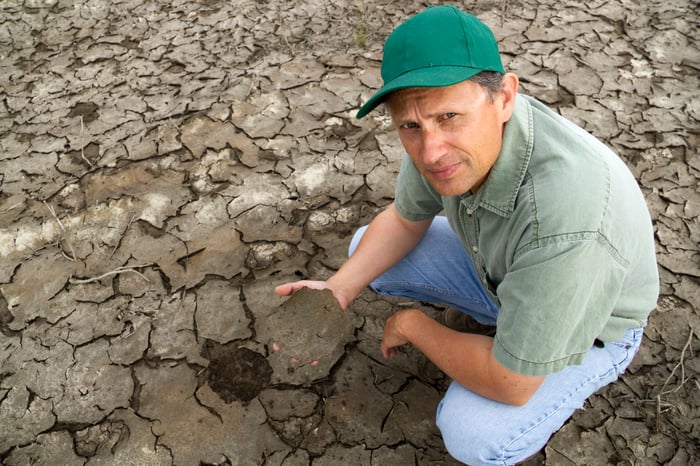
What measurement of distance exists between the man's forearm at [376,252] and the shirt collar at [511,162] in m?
0.51

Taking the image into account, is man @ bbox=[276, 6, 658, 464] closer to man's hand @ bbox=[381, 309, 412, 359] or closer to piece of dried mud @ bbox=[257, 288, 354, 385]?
man's hand @ bbox=[381, 309, 412, 359]

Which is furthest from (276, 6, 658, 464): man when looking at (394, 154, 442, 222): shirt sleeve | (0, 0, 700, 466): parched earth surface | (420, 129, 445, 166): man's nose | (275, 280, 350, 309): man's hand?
(0, 0, 700, 466): parched earth surface

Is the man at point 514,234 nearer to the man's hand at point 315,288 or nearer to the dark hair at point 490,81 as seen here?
the dark hair at point 490,81

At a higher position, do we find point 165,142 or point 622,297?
point 622,297

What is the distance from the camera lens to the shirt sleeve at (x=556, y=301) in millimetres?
1066

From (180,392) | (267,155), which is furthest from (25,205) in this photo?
(180,392)

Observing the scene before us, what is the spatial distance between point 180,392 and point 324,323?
1.87ft

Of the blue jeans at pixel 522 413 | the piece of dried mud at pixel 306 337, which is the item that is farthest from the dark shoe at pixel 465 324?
the piece of dried mud at pixel 306 337

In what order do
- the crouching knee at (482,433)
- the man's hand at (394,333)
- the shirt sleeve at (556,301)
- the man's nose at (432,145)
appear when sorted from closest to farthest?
1. the shirt sleeve at (556,301)
2. the man's nose at (432,145)
3. the crouching knee at (482,433)
4. the man's hand at (394,333)

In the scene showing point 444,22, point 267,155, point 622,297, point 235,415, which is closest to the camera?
point 444,22

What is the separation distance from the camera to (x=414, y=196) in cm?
162

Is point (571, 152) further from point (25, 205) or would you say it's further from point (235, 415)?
point (25, 205)

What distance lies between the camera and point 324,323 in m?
1.79

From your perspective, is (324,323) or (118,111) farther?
(118,111)
